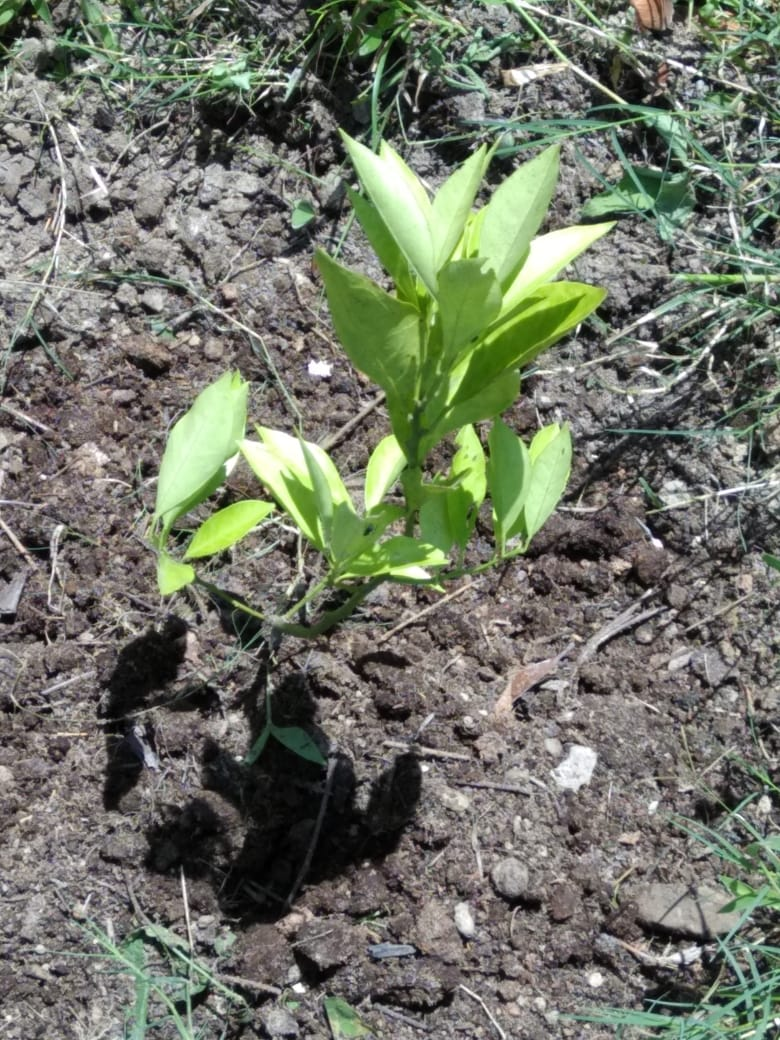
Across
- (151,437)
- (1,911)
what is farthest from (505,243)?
(1,911)

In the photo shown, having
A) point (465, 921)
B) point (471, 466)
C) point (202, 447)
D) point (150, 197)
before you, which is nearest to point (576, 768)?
point (465, 921)

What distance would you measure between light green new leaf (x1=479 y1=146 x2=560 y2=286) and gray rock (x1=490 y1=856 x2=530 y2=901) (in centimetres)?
88

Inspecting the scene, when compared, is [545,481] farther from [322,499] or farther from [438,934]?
[438,934]

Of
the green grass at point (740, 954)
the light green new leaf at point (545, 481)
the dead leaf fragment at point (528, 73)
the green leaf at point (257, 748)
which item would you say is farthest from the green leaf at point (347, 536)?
the dead leaf fragment at point (528, 73)

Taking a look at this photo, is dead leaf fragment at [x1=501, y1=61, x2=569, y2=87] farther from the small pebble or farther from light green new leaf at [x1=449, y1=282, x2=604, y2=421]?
the small pebble

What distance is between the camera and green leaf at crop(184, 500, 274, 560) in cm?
121

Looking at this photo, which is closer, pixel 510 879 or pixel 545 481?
pixel 545 481

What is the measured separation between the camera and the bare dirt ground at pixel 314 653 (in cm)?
141

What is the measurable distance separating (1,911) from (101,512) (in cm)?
58

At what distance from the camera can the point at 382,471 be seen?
4.29ft

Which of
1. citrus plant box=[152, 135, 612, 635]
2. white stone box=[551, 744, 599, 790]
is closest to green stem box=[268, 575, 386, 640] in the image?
citrus plant box=[152, 135, 612, 635]

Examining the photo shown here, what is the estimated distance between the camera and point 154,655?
1.52 m

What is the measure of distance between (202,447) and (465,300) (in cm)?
41

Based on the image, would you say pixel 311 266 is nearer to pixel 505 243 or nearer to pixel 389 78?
pixel 389 78
